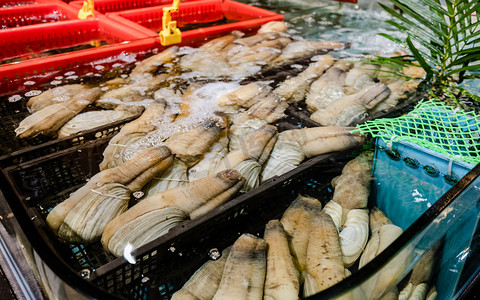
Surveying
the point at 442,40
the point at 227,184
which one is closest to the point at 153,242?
the point at 227,184

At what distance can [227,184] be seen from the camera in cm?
170

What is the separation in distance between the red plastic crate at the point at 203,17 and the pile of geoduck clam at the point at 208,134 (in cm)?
36

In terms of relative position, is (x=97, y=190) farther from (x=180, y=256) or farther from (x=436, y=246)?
(x=436, y=246)

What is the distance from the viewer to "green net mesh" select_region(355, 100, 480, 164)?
178 centimetres

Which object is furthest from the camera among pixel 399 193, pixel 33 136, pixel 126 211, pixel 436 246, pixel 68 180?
pixel 33 136

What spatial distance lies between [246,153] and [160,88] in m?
1.27

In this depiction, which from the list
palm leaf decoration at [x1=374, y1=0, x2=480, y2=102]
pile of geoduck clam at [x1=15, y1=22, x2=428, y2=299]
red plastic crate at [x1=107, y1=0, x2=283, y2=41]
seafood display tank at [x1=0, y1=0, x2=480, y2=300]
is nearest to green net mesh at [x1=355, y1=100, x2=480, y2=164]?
seafood display tank at [x1=0, y1=0, x2=480, y2=300]

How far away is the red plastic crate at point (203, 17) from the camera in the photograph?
4129mm

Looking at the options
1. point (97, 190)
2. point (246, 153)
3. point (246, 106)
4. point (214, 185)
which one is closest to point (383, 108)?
point (246, 106)

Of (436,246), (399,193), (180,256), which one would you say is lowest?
(180,256)

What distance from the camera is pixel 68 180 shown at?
77.4 inches

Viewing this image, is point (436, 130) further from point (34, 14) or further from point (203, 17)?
point (34, 14)

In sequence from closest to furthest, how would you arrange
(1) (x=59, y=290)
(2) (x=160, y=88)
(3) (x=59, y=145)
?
(1) (x=59, y=290) < (3) (x=59, y=145) < (2) (x=160, y=88)

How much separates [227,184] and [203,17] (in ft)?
14.2
